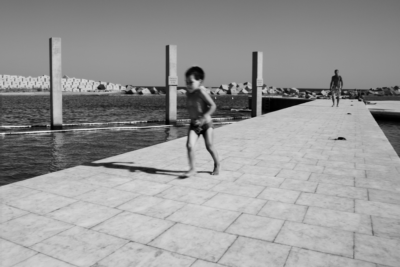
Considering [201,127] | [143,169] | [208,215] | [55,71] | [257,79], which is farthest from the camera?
[257,79]

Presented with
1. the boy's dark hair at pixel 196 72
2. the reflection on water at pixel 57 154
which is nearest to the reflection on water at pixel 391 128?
the boy's dark hair at pixel 196 72

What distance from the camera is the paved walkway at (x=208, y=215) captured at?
3.11m

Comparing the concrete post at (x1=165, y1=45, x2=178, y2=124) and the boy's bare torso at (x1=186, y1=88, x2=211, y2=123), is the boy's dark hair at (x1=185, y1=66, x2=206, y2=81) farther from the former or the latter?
the concrete post at (x1=165, y1=45, x2=178, y2=124)

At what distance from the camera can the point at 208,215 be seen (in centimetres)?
402

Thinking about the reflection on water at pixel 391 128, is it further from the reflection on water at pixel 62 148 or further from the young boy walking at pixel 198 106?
the reflection on water at pixel 62 148

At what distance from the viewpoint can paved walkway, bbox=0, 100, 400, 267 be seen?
10.2 feet

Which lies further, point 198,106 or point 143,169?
point 143,169

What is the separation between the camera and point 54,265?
2930 millimetres

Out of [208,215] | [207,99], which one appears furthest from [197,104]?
[208,215]

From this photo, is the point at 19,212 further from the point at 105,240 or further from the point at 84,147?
the point at 84,147

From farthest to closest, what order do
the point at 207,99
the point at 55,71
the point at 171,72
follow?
the point at 171,72
the point at 55,71
the point at 207,99

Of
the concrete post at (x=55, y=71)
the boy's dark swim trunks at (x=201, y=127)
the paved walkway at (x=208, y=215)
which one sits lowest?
the paved walkway at (x=208, y=215)

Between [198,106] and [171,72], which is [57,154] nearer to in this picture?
[198,106]

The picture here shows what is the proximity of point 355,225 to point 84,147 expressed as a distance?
1264 cm
